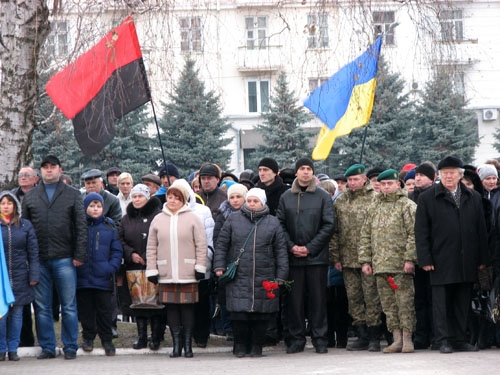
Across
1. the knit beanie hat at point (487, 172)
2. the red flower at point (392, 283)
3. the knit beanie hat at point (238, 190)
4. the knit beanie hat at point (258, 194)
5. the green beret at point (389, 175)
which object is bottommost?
the red flower at point (392, 283)

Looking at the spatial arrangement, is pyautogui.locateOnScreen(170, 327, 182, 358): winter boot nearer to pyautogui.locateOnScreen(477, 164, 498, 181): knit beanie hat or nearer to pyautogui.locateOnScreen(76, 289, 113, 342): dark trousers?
pyautogui.locateOnScreen(76, 289, 113, 342): dark trousers

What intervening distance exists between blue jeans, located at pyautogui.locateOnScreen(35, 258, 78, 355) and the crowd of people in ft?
0.05

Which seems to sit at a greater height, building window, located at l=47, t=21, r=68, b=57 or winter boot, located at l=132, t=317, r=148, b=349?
building window, located at l=47, t=21, r=68, b=57

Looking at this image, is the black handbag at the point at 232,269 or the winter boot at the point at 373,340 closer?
the black handbag at the point at 232,269

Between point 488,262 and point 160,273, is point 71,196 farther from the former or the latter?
point 488,262

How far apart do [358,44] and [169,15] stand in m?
2.33

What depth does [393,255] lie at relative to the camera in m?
11.8

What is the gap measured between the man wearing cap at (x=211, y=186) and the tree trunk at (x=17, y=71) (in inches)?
92.9

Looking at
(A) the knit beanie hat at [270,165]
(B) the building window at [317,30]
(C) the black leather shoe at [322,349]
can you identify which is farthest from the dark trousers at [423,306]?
(B) the building window at [317,30]

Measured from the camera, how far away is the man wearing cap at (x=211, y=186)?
44.1 feet

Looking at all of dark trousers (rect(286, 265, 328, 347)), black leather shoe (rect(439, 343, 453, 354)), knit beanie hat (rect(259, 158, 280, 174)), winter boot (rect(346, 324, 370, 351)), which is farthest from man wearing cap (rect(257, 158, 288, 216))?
black leather shoe (rect(439, 343, 453, 354))

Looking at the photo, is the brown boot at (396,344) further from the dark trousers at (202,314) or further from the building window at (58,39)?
the building window at (58,39)

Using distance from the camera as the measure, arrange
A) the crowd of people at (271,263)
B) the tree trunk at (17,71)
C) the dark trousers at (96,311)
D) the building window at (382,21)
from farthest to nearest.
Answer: the tree trunk at (17,71) < the building window at (382,21) < the dark trousers at (96,311) < the crowd of people at (271,263)

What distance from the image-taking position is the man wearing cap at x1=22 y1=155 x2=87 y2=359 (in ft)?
39.1
